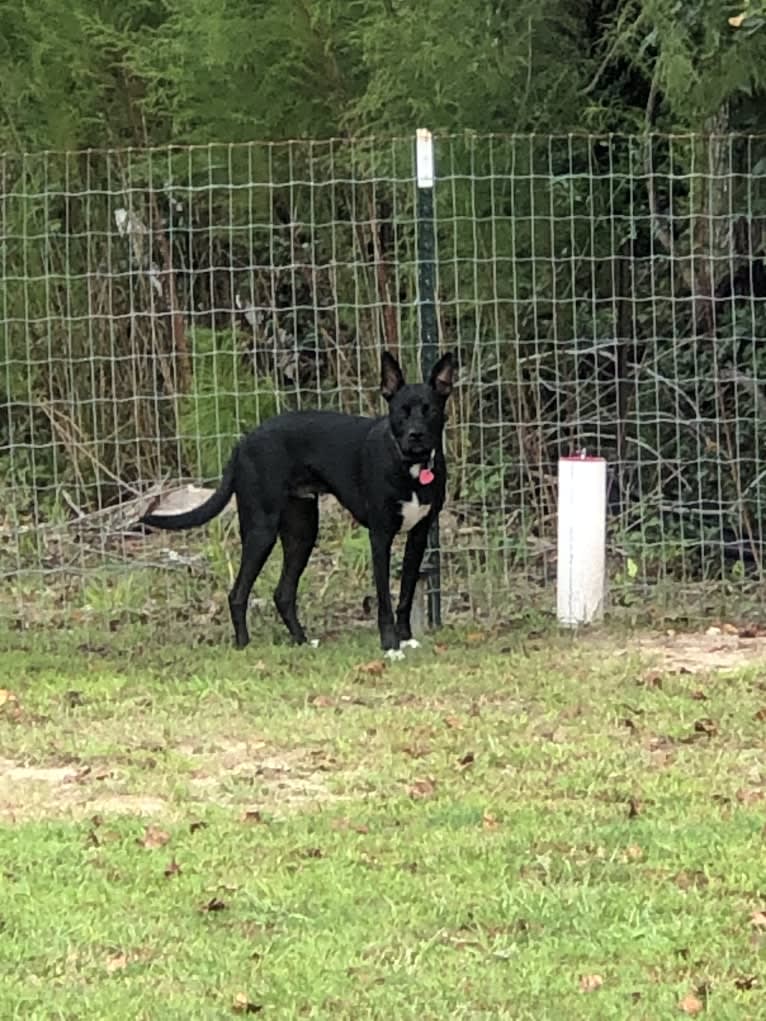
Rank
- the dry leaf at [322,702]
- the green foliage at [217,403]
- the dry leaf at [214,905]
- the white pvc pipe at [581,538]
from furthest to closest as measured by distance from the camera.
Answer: the green foliage at [217,403] → the white pvc pipe at [581,538] → the dry leaf at [322,702] → the dry leaf at [214,905]

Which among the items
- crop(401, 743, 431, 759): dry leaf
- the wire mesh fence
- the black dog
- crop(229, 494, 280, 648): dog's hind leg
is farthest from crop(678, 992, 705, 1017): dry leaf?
the wire mesh fence

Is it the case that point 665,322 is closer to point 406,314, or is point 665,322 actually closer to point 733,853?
point 406,314

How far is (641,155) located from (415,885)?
5078mm

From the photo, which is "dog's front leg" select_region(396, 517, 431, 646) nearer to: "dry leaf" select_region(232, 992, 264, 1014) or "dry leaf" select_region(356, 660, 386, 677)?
"dry leaf" select_region(356, 660, 386, 677)

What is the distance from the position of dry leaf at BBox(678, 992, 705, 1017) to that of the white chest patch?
12.2ft

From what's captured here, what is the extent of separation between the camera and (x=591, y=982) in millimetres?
3389

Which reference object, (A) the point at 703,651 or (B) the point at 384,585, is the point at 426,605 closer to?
(B) the point at 384,585

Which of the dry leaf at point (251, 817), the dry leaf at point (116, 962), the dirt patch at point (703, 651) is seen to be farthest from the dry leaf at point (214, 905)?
the dirt patch at point (703, 651)

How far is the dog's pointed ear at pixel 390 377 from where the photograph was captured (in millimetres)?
6750

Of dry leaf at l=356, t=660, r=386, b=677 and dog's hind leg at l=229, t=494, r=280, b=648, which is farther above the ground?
dog's hind leg at l=229, t=494, r=280, b=648

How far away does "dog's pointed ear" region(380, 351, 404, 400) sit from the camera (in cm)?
675

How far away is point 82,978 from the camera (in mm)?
3463

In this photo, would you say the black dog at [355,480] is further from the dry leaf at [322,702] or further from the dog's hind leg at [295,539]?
the dry leaf at [322,702]

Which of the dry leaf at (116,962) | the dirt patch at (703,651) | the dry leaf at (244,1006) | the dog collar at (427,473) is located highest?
the dog collar at (427,473)
